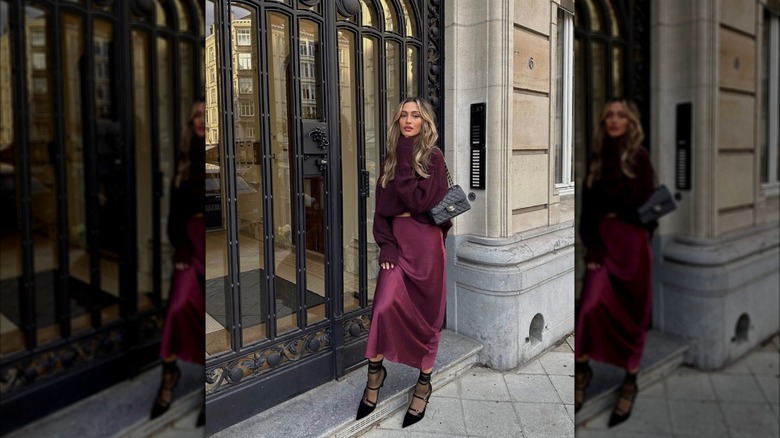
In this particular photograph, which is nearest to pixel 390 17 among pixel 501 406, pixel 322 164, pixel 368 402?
pixel 322 164

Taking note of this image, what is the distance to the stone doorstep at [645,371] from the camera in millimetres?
606

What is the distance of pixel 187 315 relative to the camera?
0.58m

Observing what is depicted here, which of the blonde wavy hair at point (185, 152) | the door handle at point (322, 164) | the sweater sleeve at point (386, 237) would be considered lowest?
the sweater sleeve at point (386, 237)

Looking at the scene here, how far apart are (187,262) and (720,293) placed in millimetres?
646

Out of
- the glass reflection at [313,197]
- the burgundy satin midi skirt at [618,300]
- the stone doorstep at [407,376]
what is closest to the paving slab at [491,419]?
the stone doorstep at [407,376]

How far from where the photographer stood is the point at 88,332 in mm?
581

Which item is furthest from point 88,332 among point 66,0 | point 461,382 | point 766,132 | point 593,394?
point 461,382

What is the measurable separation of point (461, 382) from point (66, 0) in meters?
3.39

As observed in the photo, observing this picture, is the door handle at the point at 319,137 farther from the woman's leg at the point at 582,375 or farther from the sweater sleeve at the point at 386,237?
the woman's leg at the point at 582,375

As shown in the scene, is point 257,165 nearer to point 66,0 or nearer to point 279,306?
point 279,306

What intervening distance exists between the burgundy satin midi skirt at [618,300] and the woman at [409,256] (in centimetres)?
209

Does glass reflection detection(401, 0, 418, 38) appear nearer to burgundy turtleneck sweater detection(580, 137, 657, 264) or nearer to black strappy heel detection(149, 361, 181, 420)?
burgundy turtleneck sweater detection(580, 137, 657, 264)

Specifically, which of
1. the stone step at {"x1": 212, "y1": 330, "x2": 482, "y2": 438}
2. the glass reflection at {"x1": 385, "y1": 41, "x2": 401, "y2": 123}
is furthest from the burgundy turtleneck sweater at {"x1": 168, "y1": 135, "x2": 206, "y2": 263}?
the glass reflection at {"x1": 385, "y1": 41, "x2": 401, "y2": 123}

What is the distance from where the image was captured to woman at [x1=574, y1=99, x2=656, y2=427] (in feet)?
1.90
